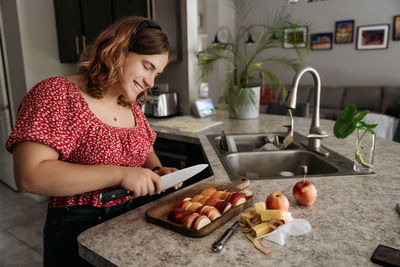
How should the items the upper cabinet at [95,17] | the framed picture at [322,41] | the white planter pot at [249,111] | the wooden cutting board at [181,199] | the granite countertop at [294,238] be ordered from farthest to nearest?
the framed picture at [322,41], the white planter pot at [249,111], the upper cabinet at [95,17], the wooden cutting board at [181,199], the granite countertop at [294,238]

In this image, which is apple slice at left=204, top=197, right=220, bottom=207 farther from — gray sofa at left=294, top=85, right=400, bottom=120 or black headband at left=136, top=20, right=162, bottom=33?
gray sofa at left=294, top=85, right=400, bottom=120

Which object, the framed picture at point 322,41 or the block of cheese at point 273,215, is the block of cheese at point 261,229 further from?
the framed picture at point 322,41

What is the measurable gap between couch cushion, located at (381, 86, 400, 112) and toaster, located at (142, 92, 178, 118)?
4.24 meters

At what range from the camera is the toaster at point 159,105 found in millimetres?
2686

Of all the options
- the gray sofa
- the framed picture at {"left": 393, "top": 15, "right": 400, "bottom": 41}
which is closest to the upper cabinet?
the gray sofa

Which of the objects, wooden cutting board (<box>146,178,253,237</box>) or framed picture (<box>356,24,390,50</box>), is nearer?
wooden cutting board (<box>146,178,253,237</box>)

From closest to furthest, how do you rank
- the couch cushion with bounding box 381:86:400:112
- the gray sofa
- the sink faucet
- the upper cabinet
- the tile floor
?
the sink faucet < the tile floor < the upper cabinet < the couch cushion with bounding box 381:86:400:112 < the gray sofa

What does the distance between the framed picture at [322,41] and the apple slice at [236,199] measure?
6092 millimetres

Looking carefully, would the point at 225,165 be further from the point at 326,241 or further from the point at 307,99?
the point at 307,99

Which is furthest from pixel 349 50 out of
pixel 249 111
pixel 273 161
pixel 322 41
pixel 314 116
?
pixel 273 161

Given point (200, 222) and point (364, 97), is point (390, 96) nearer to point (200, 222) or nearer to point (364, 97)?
point (364, 97)

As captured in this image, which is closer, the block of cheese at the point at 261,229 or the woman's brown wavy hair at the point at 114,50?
the block of cheese at the point at 261,229

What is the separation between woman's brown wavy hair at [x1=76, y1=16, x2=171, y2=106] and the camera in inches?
42.0

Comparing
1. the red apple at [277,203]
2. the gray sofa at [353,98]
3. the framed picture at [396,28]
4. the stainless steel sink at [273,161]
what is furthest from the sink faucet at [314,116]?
the framed picture at [396,28]
